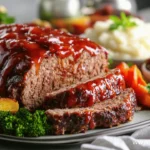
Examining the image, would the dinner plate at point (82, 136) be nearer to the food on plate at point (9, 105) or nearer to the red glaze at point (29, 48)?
the food on plate at point (9, 105)

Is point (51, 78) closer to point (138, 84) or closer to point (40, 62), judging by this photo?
point (40, 62)

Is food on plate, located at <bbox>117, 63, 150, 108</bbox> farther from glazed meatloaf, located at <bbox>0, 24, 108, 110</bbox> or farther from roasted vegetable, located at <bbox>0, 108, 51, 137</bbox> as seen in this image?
roasted vegetable, located at <bbox>0, 108, 51, 137</bbox>

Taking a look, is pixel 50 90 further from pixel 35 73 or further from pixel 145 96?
pixel 145 96

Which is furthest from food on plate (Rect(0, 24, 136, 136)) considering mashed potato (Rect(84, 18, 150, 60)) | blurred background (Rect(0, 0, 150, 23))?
blurred background (Rect(0, 0, 150, 23))

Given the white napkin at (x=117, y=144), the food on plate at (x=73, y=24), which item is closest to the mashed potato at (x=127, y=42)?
the white napkin at (x=117, y=144)

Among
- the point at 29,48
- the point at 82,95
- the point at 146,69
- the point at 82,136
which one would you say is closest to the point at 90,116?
the point at 82,136
